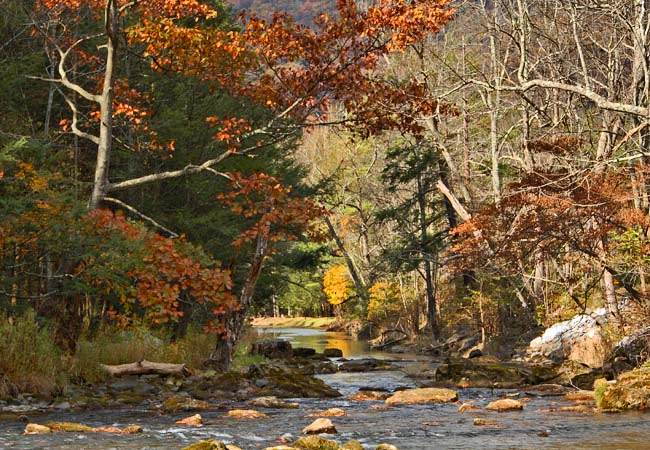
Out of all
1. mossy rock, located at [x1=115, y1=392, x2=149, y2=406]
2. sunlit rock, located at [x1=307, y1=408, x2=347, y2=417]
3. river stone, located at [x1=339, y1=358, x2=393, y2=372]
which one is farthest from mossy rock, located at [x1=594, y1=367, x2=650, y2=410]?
river stone, located at [x1=339, y1=358, x2=393, y2=372]

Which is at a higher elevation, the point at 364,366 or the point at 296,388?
the point at 296,388

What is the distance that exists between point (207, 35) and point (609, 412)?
351 inches

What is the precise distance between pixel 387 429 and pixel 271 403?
10.8 feet

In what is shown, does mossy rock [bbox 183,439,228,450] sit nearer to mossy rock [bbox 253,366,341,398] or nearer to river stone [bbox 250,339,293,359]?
mossy rock [bbox 253,366,341,398]

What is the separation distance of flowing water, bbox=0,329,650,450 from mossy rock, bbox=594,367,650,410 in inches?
18.2

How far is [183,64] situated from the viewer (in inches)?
572

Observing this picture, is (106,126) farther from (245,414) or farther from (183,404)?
(245,414)

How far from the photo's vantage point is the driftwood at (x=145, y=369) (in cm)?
1471

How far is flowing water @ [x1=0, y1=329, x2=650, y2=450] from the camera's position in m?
9.31

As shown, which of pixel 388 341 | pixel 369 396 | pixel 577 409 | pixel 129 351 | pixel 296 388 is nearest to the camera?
pixel 577 409

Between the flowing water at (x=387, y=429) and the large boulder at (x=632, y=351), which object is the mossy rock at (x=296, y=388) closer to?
the flowing water at (x=387, y=429)

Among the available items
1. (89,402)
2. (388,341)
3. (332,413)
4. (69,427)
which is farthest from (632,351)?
(388,341)

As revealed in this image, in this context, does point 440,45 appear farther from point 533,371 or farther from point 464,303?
point 533,371

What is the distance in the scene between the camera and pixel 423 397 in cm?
1440
